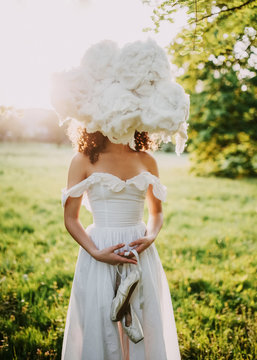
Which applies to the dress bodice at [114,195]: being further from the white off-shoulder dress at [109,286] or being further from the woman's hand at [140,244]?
the woman's hand at [140,244]

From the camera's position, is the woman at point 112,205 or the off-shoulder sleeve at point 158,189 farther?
the off-shoulder sleeve at point 158,189

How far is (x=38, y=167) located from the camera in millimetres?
13047

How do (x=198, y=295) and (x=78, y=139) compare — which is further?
(x=198, y=295)

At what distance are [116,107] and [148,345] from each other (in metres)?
1.59

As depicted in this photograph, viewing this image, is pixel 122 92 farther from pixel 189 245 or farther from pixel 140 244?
pixel 189 245

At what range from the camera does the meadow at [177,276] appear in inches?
101

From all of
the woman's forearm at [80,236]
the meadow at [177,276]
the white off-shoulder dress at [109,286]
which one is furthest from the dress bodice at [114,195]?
the meadow at [177,276]

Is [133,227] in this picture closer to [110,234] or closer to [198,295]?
[110,234]

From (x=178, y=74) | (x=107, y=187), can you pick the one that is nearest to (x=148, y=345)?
(x=107, y=187)

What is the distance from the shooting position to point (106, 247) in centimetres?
186

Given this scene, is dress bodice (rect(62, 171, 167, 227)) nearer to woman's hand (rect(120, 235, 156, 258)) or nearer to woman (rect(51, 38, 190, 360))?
woman (rect(51, 38, 190, 360))

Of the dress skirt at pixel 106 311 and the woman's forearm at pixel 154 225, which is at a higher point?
the woman's forearm at pixel 154 225

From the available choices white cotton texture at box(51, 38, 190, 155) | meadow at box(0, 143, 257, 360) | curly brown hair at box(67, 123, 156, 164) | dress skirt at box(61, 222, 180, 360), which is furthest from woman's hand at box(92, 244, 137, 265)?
meadow at box(0, 143, 257, 360)

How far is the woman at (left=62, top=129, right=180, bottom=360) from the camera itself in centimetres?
179
